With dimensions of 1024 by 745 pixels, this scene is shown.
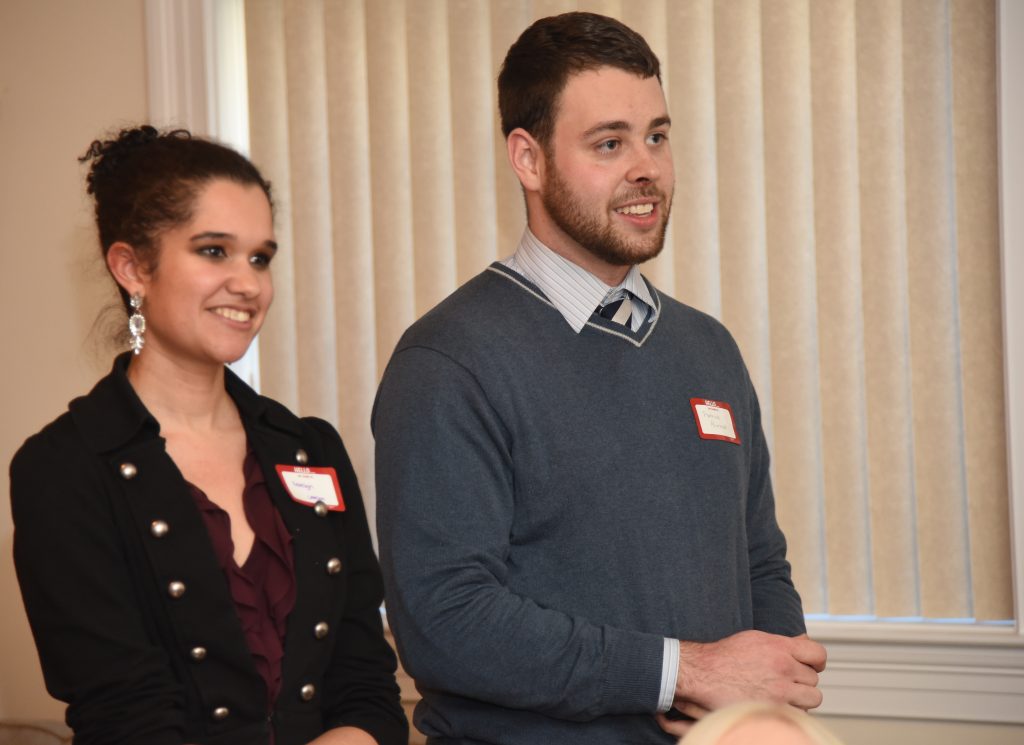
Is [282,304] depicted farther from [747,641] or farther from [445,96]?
[747,641]

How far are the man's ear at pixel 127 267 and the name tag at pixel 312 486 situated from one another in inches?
14.2

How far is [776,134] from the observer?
8.69ft

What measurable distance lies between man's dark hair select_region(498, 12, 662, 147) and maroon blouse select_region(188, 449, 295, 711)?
2.42 ft

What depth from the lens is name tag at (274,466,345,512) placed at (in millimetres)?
1784

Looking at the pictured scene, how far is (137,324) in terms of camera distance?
1.75 meters

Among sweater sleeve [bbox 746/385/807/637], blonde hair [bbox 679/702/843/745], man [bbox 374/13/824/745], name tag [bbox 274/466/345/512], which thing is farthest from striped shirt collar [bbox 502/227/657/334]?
blonde hair [bbox 679/702/843/745]

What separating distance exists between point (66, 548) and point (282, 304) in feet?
5.06

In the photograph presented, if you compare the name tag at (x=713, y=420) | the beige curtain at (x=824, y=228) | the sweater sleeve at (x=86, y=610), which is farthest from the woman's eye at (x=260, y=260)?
the beige curtain at (x=824, y=228)

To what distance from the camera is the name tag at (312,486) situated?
178cm

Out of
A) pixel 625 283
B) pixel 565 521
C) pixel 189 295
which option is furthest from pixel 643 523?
pixel 189 295

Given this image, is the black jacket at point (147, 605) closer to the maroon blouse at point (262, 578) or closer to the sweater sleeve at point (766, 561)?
the maroon blouse at point (262, 578)

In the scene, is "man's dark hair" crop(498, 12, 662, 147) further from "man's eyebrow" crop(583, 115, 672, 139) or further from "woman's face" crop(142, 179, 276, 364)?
"woman's face" crop(142, 179, 276, 364)

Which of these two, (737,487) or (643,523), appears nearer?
(643,523)

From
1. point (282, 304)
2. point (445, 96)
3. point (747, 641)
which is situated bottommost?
point (747, 641)
